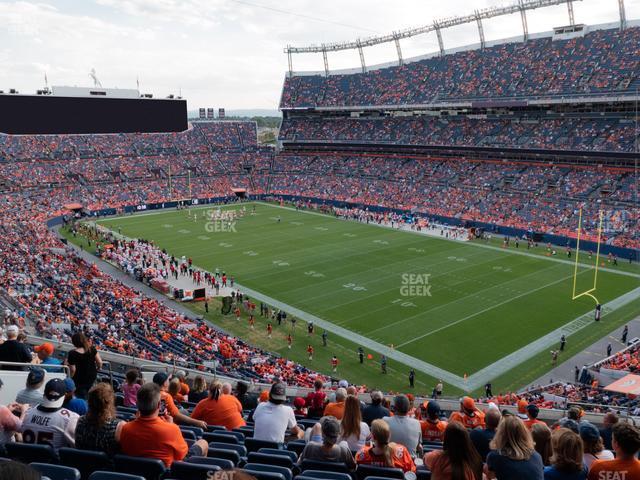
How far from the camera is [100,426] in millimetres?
4836

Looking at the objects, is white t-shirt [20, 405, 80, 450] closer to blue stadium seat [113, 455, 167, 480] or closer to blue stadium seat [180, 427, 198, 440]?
blue stadium seat [113, 455, 167, 480]

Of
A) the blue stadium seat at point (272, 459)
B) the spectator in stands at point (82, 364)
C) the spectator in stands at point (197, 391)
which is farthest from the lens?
A: the spectator in stands at point (197, 391)

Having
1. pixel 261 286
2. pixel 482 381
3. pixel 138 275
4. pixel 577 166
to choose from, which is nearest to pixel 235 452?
pixel 482 381

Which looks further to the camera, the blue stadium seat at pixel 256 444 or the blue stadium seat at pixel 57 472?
the blue stadium seat at pixel 256 444

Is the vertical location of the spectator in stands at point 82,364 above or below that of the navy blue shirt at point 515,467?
below

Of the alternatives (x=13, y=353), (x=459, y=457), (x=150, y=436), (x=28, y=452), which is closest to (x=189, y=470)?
(x=150, y=436)

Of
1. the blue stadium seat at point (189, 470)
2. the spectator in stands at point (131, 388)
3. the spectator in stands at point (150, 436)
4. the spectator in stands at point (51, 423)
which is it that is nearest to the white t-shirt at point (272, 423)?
the spectator in stands at point (150, 436)

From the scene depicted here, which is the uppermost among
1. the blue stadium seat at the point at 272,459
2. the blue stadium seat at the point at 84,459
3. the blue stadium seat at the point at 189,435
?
the blue stadium seat at the point at 84,459

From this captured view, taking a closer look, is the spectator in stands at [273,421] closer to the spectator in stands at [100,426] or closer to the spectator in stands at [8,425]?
the spectator in stands at [100,426]

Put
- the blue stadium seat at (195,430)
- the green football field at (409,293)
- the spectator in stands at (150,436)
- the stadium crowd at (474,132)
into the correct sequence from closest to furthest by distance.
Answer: the spectator in stands at (150,436) → the blue stadium seat at (195,430) → the green football field at (409,293) → the stadium crowd at (474,132)

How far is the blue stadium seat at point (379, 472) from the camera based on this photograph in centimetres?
496

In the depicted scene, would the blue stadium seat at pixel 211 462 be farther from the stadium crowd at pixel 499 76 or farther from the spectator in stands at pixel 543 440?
the stadium crowd at pixel 499 76

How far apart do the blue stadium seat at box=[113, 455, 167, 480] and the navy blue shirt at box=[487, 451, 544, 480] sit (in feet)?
9.19

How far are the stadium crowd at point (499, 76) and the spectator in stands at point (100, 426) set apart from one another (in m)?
55.4
